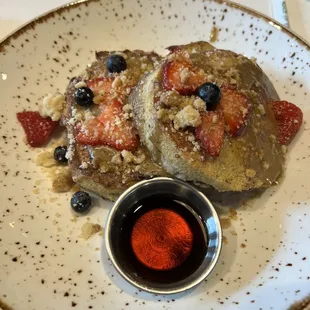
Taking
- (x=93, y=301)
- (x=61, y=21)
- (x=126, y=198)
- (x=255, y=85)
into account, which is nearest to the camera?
(x=93, y=301)

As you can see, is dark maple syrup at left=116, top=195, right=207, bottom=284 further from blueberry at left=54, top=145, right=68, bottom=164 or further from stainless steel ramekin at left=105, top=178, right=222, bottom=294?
blueberry at left=54, top=145, right=68, bottom=164

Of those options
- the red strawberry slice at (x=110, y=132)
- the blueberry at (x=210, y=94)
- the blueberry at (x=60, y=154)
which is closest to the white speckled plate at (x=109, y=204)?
the blueberry at (x=60, y=154)

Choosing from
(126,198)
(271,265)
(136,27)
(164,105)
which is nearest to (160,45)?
(136,27)

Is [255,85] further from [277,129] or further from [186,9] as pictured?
[186,9]

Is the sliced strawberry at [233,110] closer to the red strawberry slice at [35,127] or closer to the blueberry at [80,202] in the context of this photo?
the blueberry at [80,202]

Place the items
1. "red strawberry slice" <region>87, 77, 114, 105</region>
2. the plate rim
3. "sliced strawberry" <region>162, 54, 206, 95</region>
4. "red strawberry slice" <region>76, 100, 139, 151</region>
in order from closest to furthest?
"sliced strawberry" <region>162, 54, 206, 95</region> < "red strawberry slice" <region>76, 100, 139, 151</region> < "red strawberry slice" <region>87, 77, 114, 105</region> < the plate rim

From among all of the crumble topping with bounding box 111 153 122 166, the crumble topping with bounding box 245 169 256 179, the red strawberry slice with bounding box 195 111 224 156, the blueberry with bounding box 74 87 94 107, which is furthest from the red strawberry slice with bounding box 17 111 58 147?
the crumble topping with bounding box 245 169 256 179
